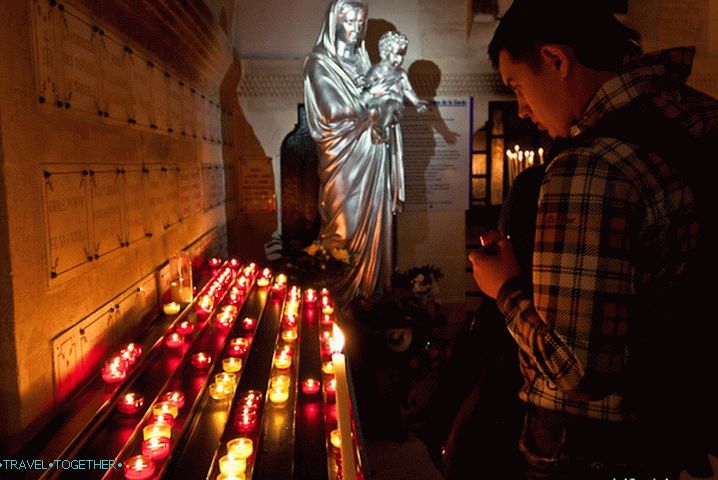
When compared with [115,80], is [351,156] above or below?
below

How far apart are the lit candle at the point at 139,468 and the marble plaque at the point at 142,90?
1942 millimetres

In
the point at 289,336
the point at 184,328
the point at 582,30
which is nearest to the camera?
the point at 582,30

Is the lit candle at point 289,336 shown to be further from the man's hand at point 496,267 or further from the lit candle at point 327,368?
the man's hand at point 496,267

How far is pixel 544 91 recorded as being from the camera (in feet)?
3.90

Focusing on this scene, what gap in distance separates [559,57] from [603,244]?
16.5 inches

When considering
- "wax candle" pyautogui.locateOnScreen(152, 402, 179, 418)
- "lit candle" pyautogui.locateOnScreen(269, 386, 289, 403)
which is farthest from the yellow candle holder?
"wax candle" pyautogui.locateOnScreen(152, 402, 179, 418)


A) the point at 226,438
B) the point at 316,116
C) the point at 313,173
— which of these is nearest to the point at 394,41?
the point at 316,116

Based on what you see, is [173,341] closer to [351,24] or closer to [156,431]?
[156,431]

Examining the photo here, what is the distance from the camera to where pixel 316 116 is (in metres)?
5.10

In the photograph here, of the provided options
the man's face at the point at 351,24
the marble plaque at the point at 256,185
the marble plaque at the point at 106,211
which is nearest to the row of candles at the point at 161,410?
the marble plaque at the point at 106,211

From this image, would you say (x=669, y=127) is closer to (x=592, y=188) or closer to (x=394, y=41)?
(x=592, y=188)

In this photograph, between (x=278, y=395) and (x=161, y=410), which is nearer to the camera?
(x=161, y=410)

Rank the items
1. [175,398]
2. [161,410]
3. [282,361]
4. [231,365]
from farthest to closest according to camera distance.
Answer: [282,361] < [231,365] < [175,398] < [161,410]

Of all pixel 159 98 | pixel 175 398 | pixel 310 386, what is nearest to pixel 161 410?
pixel 175 398
